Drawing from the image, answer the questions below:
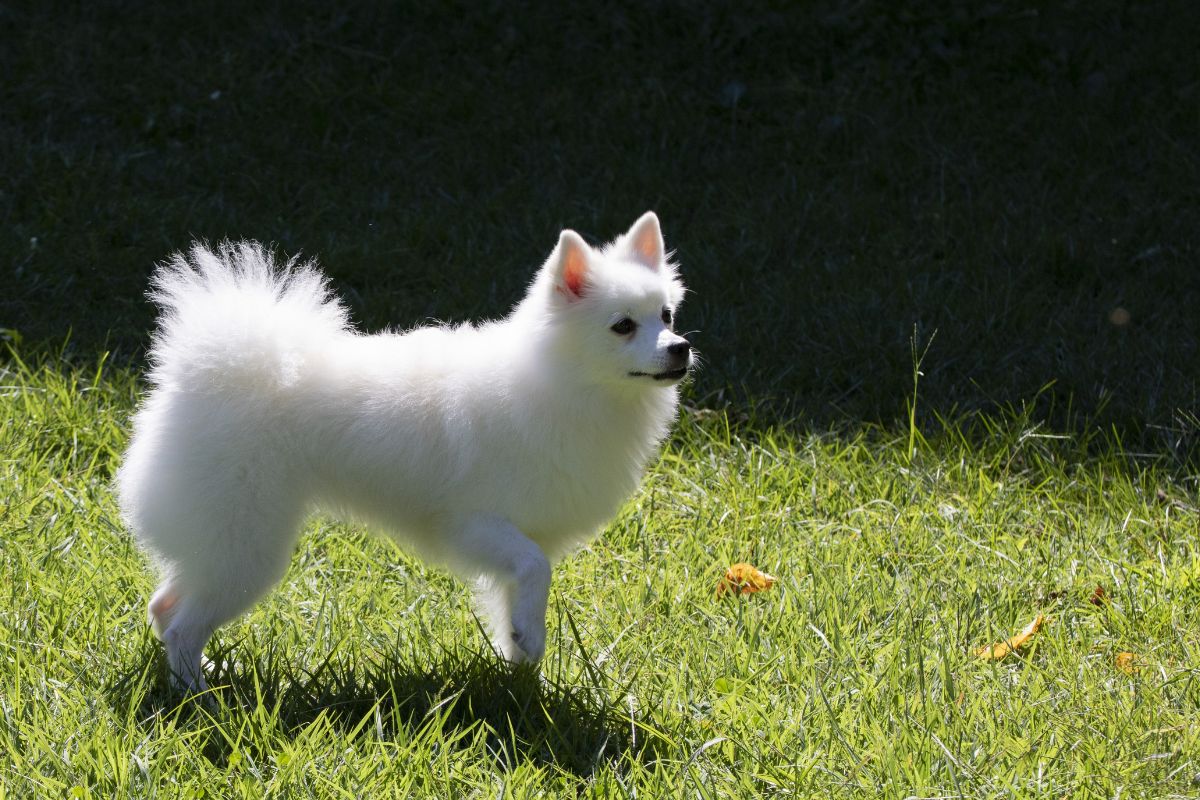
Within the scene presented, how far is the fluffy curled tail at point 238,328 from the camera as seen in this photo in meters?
3.31

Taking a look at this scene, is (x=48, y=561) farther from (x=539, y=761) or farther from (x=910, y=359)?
(x=910, y=359)

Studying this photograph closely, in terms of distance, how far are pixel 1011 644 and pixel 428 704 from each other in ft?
5.10

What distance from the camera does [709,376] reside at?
5383mm

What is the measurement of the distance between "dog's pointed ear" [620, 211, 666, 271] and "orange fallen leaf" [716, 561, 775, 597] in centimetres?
97

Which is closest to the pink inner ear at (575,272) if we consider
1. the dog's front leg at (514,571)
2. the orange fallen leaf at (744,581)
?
the dog's front leg at (514,571)

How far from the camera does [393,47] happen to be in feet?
27.4

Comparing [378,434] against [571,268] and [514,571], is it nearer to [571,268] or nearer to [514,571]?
[514,571]

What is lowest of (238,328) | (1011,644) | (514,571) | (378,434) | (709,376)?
(709,376)

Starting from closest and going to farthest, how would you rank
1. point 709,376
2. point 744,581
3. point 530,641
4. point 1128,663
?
point 530,641 < point 1128,663 < point 744,581 < point 709,376

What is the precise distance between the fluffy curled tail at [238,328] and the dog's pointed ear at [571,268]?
0.62m

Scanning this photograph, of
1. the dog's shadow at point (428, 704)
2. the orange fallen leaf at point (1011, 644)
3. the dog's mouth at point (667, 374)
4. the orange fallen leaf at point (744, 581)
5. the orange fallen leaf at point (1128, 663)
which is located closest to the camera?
the dog's shadow at point (428, 704)

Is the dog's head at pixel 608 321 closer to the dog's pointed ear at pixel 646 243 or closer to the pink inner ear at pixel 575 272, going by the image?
the pink inner ear at pixel 575 272

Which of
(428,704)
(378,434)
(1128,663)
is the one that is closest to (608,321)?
(378,434)

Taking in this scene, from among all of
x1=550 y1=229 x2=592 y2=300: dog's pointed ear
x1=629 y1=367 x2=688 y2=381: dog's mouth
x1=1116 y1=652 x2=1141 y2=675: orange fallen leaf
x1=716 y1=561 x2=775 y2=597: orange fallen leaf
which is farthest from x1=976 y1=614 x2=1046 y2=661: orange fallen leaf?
x1=550 y1=229 x2=592 y2=300: dog's pointed ear
